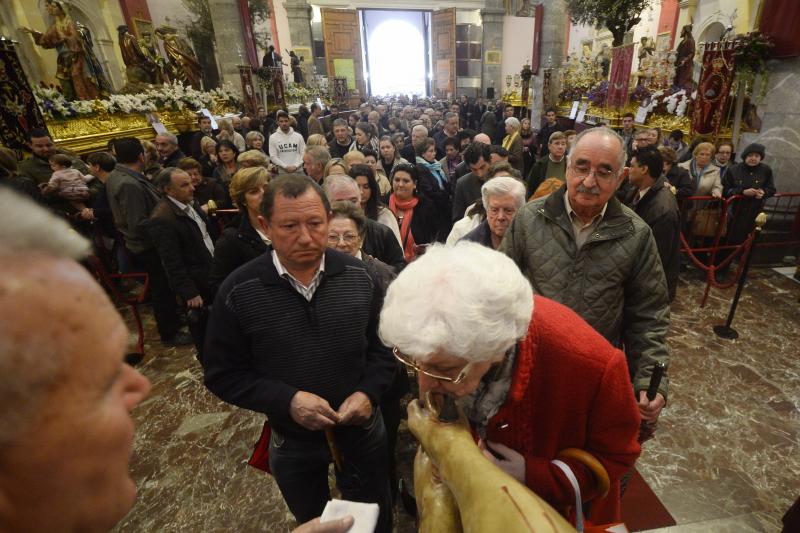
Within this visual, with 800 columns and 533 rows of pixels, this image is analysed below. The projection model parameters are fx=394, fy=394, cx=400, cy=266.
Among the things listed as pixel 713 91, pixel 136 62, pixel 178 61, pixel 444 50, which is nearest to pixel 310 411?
pixel 713 91

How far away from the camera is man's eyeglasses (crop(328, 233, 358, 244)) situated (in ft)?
7.89

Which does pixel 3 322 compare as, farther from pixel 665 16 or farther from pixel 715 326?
pixel 665 16

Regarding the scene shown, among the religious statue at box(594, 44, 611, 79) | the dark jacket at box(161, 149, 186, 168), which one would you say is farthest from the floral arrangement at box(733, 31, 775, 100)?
the dark jacket at box(161, 149, 186, 168)

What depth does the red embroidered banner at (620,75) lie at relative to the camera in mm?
8898

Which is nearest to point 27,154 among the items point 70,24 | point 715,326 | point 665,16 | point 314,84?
point 70,24

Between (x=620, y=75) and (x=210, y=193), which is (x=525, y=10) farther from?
(x=210, y=193)

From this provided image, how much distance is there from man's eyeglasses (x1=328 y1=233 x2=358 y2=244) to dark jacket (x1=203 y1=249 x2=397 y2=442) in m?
0.59

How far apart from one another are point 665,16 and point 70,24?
19960mm

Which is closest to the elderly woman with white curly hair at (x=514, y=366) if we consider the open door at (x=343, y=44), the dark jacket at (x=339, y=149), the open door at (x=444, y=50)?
the dark jacket at (x=339, y=149)

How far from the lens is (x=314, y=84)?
18.5 m

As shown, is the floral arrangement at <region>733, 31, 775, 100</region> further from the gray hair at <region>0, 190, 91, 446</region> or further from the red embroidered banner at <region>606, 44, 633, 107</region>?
the gray hair at <region>0, 190, 91, 446</region>

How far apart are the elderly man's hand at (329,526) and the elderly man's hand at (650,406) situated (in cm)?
140

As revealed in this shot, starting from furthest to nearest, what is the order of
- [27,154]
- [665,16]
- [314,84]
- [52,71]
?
[314,84] → [665,16] → [52,71] → [27,154]

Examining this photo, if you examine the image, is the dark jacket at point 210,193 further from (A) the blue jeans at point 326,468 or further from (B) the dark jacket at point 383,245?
(A) the blue jeans at point 326,468
